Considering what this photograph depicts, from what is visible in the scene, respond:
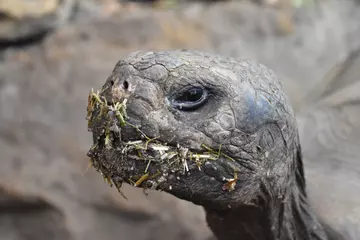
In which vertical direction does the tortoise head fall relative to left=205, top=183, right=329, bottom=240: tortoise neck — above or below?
above

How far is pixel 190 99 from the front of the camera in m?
1.05

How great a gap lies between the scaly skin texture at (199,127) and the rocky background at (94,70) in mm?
995

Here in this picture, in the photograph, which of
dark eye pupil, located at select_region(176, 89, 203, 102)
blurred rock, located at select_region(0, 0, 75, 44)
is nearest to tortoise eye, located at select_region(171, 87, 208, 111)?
dark eye pupil, located at select_region(176, 89, 203, 102)

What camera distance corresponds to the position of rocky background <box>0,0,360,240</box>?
7.06 ft

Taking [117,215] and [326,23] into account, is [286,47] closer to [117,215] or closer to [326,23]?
[326,23]

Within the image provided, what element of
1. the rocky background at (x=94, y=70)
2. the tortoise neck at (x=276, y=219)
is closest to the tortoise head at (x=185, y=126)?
the tortoise neck at (x=276, y=219)

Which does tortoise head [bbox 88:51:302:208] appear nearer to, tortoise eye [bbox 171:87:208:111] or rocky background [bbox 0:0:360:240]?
tortoise eye [bbox 171:87:208:111]

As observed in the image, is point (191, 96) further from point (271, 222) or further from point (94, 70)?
point (94, 70)

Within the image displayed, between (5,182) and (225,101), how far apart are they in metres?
1.43

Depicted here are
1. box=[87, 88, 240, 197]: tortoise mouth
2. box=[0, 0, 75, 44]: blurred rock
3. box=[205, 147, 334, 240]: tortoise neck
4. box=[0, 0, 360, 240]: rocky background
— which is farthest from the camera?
box=[0, 0, 75, 44]: blurred rock

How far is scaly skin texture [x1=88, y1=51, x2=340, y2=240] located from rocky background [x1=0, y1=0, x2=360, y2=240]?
99 centimetres

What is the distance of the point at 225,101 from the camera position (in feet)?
3.50

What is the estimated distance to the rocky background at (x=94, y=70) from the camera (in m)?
2.15

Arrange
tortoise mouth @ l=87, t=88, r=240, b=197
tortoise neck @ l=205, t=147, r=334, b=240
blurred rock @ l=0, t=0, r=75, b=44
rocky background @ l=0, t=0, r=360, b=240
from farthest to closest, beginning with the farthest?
blurred rock @ l=0, t=0, r=75, b=44 < rocky background @ l=0, t=0, r=360, b=240 < tortoise neck @ l=205, t=147, r=334, b=240 < tortoise mouth @ l=87, t=88, r=240, b=197
